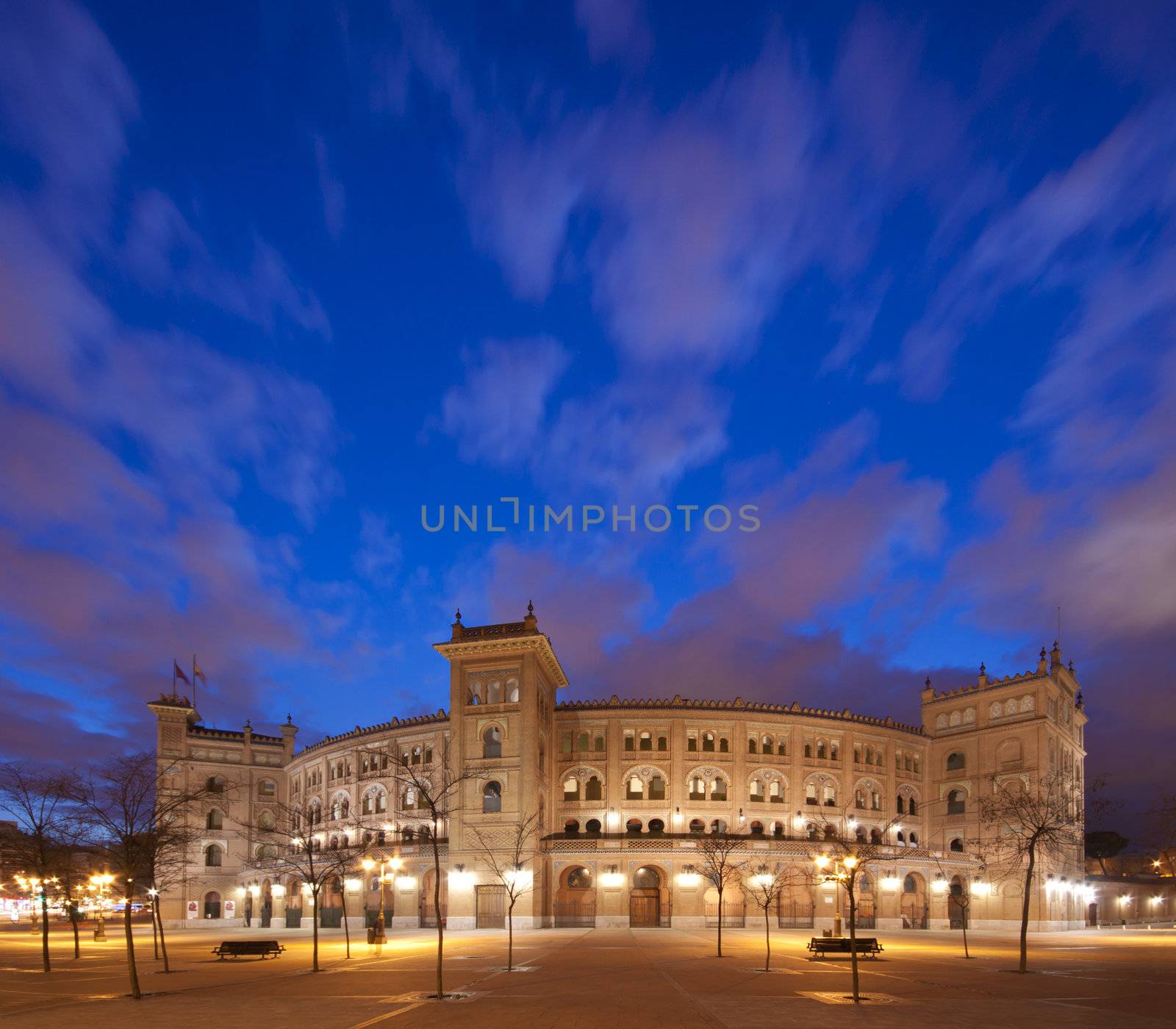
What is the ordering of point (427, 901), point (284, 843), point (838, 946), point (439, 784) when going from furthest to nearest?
point (284, 843) < point (439, 784) < point (427, 901) < point (838, 946)

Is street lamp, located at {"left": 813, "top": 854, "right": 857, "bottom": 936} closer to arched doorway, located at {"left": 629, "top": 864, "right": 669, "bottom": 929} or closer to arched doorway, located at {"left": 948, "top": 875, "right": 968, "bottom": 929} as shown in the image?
arched doorway, located at {"left": 629, "top": 864, "right": 669, "bottom": 929}

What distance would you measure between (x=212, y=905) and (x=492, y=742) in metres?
43.8

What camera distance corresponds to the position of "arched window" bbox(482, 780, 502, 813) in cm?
6431

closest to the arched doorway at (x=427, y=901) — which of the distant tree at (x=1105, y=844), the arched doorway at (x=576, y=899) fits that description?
the arched doorway at (x=576, y=899)

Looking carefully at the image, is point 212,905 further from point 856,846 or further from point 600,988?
point 600,988

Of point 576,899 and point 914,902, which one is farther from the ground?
point 576,899

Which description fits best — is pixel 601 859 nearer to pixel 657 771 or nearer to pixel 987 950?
pixel 657 771

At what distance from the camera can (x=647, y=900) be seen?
222ft

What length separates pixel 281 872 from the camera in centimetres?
7931

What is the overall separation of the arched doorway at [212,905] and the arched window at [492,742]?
42732 millimetres

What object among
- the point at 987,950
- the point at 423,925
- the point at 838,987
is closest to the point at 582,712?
the point at 423,925

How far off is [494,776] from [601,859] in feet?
34.7

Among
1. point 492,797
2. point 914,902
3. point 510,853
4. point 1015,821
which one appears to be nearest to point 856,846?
point 914,902

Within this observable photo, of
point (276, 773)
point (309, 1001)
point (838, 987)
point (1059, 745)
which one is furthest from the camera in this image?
point (276, 773)
